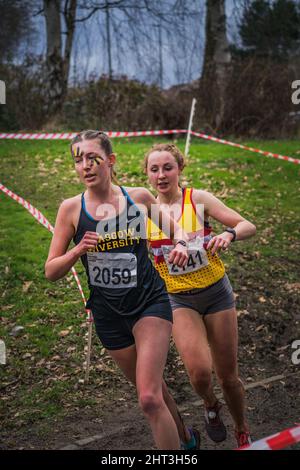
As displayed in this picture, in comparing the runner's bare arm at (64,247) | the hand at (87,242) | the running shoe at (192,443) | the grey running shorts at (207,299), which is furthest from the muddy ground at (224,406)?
the hand at (87,242)

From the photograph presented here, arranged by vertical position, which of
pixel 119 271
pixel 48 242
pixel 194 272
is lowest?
pixel 48 242

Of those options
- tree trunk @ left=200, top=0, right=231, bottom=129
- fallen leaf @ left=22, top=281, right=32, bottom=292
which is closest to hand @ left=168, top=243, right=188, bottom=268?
fallen leaf @ left=22, top=281, right=32, bottom=292

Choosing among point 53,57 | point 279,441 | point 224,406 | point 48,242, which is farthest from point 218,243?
point 53,57

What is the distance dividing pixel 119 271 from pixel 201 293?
88 centimetres

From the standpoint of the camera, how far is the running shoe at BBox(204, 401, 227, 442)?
4.73 m

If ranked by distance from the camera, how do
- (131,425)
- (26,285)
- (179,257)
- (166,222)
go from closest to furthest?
(179,257)
(166,222)
(131,425)
(26,285)

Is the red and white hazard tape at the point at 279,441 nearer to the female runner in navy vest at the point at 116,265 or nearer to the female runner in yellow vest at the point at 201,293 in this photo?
the female runner in navy vest at the point at 116,265

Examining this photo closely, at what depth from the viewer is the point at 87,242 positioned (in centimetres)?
365

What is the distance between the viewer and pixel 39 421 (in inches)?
225

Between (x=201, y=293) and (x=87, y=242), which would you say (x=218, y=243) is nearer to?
(x=201, y=293)

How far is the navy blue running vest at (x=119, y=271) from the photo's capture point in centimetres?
386

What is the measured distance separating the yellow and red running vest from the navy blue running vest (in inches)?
23.3
